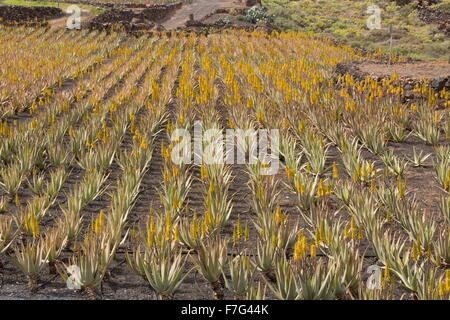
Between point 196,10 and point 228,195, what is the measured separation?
38.4 meters

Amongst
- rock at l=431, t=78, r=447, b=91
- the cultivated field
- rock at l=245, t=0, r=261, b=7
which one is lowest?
the cultivated field

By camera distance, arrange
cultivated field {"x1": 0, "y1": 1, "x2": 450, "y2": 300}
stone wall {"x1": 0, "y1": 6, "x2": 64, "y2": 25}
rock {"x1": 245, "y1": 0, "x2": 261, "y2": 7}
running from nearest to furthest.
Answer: cultivated field {"x1": 0, "y1": 1, "x2": 450, "y2": 300} → stone wall {"x1": 0, "y1": 6, "x2": 64, "y2": 25} → rock {"x1": 245, "y1": 0, "x2": 261, "y2": 7}

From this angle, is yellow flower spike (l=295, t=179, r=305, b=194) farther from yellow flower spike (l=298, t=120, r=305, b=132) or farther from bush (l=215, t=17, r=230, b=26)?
bush (l=215, t=17, r=230, b=26)

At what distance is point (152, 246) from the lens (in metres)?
3.79

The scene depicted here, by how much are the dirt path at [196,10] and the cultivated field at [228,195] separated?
24.6 m

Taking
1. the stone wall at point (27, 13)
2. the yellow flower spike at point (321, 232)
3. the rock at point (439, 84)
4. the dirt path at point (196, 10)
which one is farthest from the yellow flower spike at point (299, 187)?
the dirt path at point (196, 10)

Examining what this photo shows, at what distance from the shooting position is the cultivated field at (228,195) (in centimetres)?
361

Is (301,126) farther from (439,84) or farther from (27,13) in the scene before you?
(27,13)

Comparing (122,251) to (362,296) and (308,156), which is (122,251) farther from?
(308,156)

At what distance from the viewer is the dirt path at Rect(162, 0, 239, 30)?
3625 centimetres

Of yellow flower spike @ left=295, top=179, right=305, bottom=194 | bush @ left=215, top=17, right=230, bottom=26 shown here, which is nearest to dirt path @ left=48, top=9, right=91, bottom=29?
bush @ left=215, top=17, right=230, bottom=26

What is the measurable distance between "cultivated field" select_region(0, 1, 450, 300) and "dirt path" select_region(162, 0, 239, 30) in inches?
967
